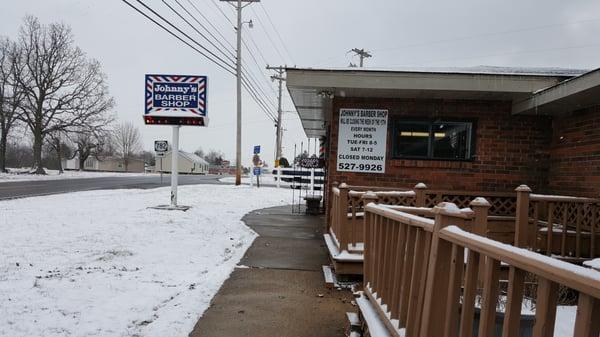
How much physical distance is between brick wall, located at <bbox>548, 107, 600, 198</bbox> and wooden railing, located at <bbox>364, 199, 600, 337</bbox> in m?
4.84

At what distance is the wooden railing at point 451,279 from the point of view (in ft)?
4.66

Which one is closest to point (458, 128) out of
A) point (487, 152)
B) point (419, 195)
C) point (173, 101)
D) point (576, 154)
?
point (487, 152)

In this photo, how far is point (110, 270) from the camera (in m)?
5.86

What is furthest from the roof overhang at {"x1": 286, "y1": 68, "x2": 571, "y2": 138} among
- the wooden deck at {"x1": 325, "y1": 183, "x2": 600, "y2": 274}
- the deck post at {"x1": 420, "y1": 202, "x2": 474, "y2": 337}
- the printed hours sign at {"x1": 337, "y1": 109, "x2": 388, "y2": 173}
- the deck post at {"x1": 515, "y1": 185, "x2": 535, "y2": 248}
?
the deck post at {"x1": 420, "y1": 202, "x2": 474, "y2": 337}

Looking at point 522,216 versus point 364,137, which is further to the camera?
point 364,137

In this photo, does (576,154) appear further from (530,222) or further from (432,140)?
(432,140)

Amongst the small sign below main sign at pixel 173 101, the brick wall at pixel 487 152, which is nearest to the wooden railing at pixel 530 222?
the brick wall at pixel 487 152

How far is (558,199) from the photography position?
6.70m

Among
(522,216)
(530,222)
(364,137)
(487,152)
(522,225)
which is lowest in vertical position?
(530,222)

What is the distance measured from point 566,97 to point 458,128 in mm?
2148

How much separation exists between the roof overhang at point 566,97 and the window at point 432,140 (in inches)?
41.7

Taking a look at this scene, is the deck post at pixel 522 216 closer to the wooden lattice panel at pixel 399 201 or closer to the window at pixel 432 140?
the wooden lattice panel at pixel 399 201

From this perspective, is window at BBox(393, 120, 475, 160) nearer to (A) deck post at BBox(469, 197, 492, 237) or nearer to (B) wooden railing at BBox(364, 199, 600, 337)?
(A) deck post at BBox(469, 197, 492, 237)

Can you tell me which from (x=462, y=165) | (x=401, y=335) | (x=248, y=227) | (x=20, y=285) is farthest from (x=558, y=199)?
(x=20, y=285)
